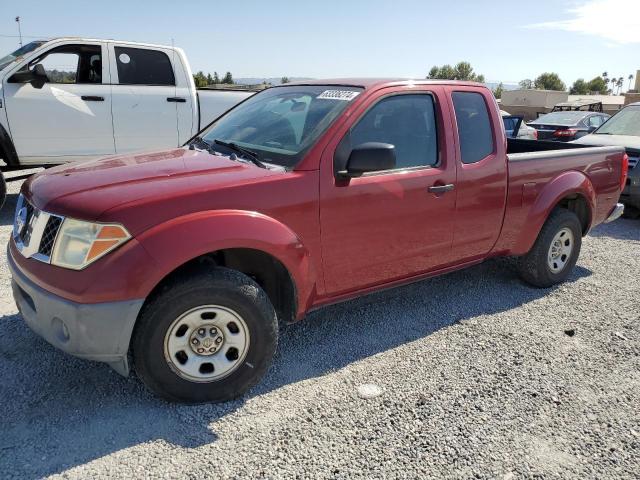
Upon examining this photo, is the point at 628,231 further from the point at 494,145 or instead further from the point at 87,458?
the point at 87,458

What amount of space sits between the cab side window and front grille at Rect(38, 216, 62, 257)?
1798 millimetres

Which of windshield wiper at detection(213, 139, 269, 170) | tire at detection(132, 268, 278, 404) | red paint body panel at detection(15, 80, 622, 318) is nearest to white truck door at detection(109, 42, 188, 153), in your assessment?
windshield wiper at detection(213, 139, 269, 170)

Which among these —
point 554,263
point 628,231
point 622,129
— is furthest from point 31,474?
point 622,129

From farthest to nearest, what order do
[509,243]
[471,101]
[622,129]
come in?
[622,129]
[509,243]
[471,101]

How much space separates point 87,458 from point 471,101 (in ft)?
11.6

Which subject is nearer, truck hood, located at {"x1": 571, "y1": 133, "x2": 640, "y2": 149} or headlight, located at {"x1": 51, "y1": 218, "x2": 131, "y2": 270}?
headlight, located at {"x1": 51, "y1": 218, "x2": 131, "y2": 270}

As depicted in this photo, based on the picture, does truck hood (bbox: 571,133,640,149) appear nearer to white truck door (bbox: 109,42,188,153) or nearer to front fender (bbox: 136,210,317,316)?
white truck door (bbox: 109,42,188,153)

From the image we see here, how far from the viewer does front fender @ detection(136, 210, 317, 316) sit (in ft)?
8.71

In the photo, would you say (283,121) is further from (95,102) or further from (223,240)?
(95,102)

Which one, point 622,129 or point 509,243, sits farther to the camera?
point 622,129

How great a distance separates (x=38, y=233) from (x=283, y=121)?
67.0 inches

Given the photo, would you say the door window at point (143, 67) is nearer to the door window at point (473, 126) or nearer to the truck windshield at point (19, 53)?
the truck windshield at point (19, 53)

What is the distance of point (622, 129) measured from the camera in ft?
30.9

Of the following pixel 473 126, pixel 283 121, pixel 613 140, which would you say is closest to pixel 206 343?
pixel 283 121
